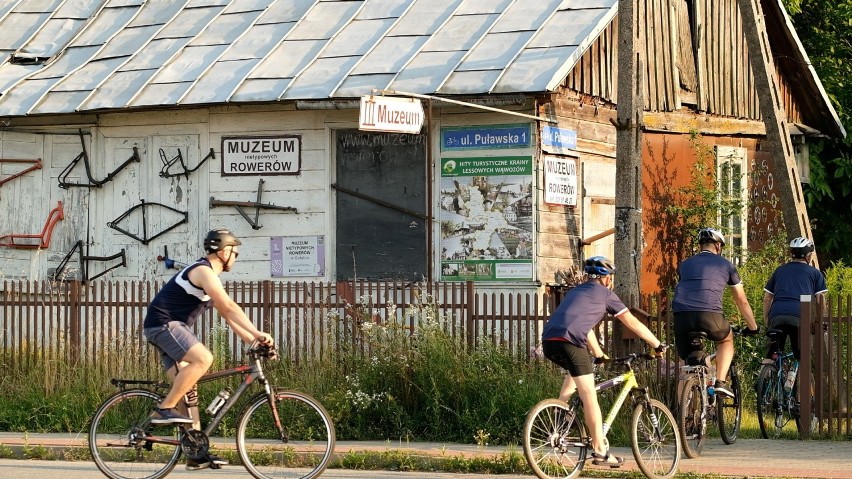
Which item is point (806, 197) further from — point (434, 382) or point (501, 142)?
point (434, 382)

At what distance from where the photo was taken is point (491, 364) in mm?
12070

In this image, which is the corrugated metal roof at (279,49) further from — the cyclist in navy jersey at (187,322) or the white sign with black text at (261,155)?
the cyclist in navy jersey at (187,322)

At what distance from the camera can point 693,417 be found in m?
10.7

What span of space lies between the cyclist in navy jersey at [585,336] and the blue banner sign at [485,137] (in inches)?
217

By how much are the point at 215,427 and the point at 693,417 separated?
12.5ft

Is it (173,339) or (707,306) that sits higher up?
(707,306)

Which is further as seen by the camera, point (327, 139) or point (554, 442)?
point (327, 139)

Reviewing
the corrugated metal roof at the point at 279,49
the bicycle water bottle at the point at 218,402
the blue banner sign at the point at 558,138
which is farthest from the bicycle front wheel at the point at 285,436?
the blue banner sign at the point at 558,138

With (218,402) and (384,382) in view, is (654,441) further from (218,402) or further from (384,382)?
(384,382)

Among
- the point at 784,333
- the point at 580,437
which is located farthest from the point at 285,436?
the point at 784,333

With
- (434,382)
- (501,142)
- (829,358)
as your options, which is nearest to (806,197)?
(501,142)

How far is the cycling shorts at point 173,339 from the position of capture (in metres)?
9.08

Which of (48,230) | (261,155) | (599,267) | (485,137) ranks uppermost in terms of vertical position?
(485,137)

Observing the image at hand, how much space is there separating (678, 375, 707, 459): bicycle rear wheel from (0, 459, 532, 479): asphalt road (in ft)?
5.16
